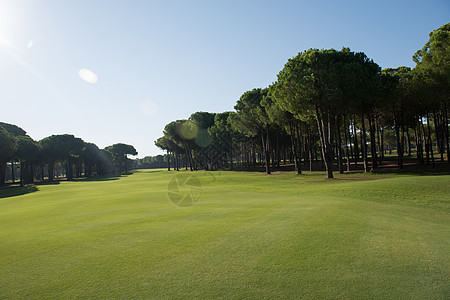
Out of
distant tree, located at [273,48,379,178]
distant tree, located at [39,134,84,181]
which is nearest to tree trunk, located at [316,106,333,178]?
distant tree, located at [273,48,379,178]

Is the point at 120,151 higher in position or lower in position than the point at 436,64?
lower

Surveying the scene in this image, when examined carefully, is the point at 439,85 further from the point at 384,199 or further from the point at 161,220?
the point at 161,220

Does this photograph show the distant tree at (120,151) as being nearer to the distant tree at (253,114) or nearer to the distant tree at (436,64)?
the distant tree at (253,114)

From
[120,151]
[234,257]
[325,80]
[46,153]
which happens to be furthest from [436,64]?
[120,151]

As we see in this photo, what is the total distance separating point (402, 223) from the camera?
10.3 m

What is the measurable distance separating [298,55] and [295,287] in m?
32.9

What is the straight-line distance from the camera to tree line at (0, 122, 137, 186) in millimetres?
56594

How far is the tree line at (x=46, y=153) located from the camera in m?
56.6

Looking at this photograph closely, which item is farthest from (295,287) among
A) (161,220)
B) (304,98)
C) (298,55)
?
(298,55)

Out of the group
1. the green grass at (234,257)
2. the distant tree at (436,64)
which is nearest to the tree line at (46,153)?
the green grass at (234,257)

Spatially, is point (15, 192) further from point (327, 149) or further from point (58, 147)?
point (327, 149)

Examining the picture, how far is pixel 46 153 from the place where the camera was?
7725 cm

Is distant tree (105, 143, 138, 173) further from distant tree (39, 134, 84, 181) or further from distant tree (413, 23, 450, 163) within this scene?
distant tree (413, 23, 450, 163)

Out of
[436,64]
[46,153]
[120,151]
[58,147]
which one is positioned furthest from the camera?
[120,151]
